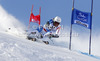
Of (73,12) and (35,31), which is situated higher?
(73,12)

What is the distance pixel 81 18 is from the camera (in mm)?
9625

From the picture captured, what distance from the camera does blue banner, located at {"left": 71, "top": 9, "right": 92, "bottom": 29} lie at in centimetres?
954

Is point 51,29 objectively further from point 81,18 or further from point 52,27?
point 81,18

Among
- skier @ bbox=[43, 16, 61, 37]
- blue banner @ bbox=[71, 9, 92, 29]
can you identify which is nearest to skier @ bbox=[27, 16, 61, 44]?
skier @ bbox=[43, 16, 61, 37]

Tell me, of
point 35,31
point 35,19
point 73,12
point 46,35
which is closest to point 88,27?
point 73,12

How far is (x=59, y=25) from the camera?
984cm

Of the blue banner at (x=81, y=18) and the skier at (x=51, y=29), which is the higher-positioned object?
the blue banner at (x=81, y=18)

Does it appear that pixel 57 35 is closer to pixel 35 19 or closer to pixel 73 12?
pixel 73 12

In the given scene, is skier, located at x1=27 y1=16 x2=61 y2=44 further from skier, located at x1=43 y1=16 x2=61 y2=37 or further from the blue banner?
the blue banner

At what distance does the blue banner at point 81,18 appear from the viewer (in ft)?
31.3

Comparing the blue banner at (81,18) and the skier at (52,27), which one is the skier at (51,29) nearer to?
the skier at (52,27)

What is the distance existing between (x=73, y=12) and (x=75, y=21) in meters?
0.60

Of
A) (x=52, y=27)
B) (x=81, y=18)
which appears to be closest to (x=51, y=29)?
(x=52, y=27)

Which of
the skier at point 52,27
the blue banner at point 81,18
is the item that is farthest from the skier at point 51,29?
the blue banner at point 81,18
